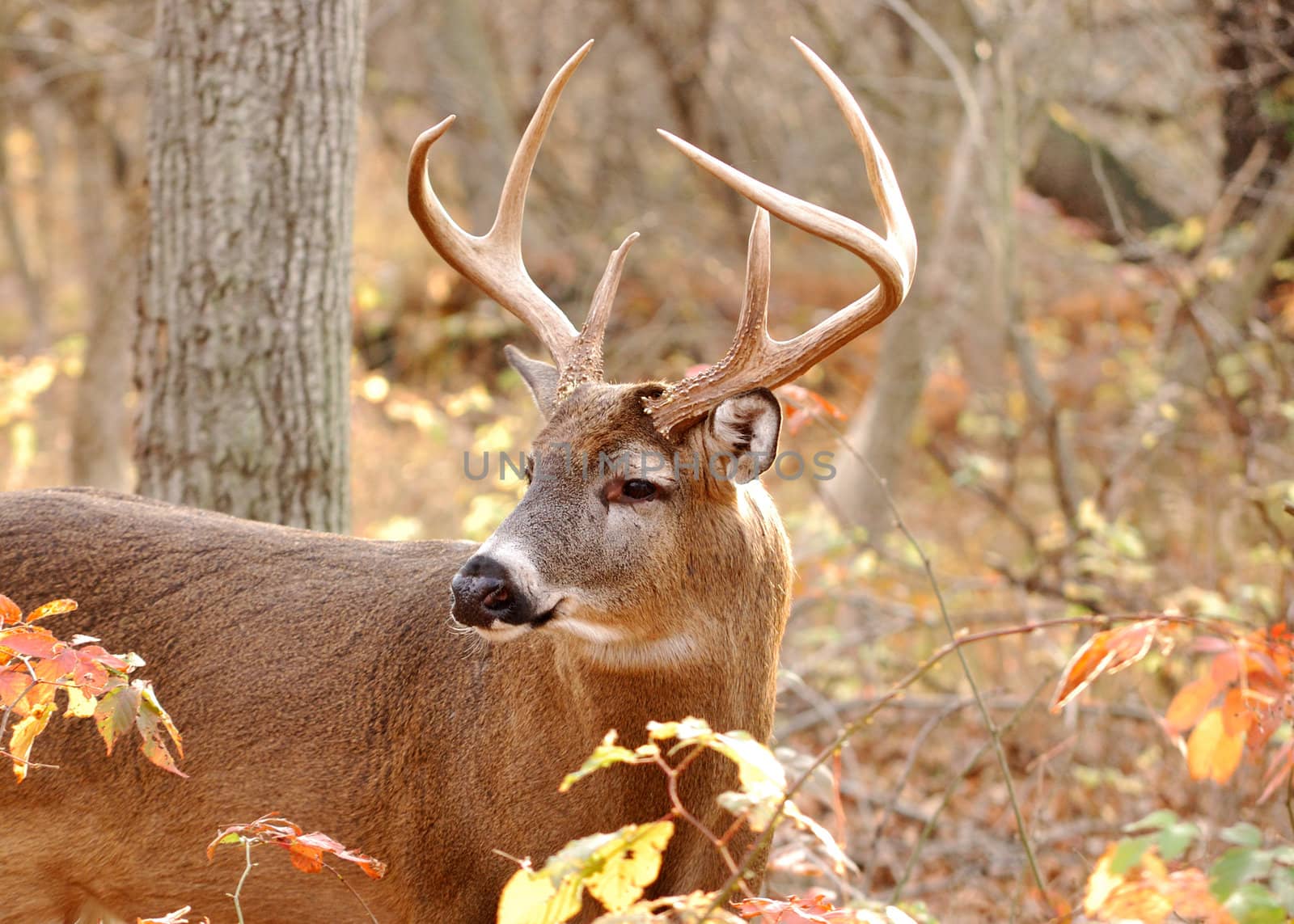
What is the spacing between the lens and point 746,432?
13.0 ft

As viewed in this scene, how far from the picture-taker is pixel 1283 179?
8391mm

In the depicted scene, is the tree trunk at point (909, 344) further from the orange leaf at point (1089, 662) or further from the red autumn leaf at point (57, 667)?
the red autumn leaf at point (57, 667)

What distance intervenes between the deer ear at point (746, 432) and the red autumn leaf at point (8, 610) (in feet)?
6.42

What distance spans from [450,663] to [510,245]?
1.59 meters

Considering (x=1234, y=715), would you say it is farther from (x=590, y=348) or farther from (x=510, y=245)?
(x=510, y=245)

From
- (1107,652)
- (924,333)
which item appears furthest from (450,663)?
(924,333)

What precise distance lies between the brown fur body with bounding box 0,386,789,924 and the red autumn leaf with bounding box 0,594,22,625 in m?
0.99

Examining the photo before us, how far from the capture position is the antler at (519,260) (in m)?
4.42

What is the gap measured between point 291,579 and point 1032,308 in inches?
565

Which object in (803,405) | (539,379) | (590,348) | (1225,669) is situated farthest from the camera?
(803,405)

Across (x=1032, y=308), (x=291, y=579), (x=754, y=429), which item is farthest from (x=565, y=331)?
(x=1032, y=308)

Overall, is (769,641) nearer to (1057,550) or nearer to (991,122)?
(1057,550)

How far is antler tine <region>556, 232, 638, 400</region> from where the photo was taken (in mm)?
4379

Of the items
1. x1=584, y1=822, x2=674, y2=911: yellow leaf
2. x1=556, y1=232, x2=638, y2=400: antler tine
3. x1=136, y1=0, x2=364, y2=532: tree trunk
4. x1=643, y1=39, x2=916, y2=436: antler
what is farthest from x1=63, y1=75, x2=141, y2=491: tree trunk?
x1=584, y1=822, x2=674, y2=911: yellow leaf
